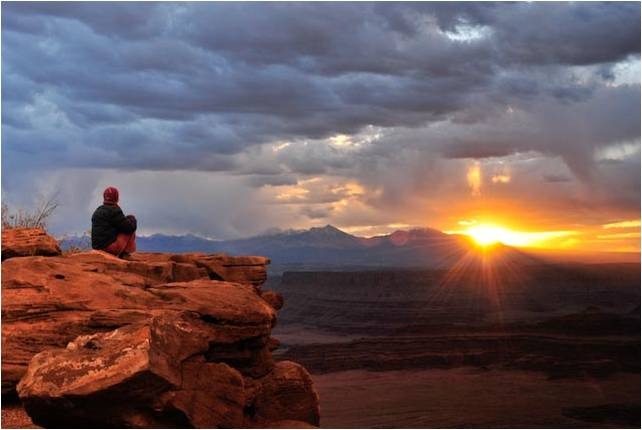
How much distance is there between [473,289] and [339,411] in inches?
3201

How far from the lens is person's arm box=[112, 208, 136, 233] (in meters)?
14.7

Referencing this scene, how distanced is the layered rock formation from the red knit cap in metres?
1.28

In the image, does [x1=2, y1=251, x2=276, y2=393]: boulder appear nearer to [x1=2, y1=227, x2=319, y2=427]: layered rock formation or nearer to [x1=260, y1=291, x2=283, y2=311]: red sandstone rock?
[x1=2, y1=227, x2=319, y2=427]: layered rock formation

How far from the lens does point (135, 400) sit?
1009 centimetres

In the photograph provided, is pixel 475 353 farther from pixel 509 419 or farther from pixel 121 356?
pixel 121 356

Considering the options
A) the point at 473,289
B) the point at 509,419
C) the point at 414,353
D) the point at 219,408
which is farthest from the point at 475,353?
the point at 219,408

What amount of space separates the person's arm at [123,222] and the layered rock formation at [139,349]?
2.80 ft

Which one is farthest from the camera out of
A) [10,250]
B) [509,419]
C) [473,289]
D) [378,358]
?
[473,289]

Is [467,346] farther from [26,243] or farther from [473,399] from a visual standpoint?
[26,243]

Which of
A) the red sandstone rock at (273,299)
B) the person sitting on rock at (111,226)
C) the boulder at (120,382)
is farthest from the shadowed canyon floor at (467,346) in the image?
the boulder at (120,382)

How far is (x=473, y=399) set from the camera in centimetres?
6034

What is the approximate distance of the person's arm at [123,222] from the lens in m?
14.7

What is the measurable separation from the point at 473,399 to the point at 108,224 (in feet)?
168

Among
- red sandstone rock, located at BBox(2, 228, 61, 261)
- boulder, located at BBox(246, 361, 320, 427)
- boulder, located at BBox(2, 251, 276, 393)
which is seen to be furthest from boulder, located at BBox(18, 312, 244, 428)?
red sandstone rock, located at BBox(2, 228, 61, 261)
